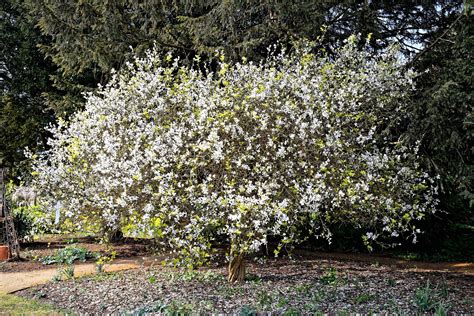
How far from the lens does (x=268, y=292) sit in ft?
17.9

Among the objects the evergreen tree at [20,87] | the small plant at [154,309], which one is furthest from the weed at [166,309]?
the evergreen tree at [20,87]

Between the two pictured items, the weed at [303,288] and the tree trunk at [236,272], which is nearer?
the weed at [303,288]

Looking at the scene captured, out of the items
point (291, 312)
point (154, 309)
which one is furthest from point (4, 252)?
point (291, 312)

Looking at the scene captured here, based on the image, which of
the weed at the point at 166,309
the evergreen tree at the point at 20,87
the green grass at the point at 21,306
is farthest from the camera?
the evergreen tree at the point at 20,87

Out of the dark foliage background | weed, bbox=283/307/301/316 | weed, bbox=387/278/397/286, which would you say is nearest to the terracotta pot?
the dark foliage background

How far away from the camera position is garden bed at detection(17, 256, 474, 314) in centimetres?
481

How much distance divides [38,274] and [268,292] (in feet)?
12.6

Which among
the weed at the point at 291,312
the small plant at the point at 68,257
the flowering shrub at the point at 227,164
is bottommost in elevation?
the weed at the point at 291,312

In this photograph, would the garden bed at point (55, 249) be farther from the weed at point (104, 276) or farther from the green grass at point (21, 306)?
the green grass at point (21, 306)

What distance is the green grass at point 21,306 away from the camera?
16.6 feet

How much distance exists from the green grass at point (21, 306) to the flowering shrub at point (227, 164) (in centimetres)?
97

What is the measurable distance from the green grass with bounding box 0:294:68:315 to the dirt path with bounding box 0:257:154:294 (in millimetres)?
540

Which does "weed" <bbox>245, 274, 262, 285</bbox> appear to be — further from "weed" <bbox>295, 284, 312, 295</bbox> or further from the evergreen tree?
the evergreen tree

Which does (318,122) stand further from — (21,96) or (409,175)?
(21,96)
